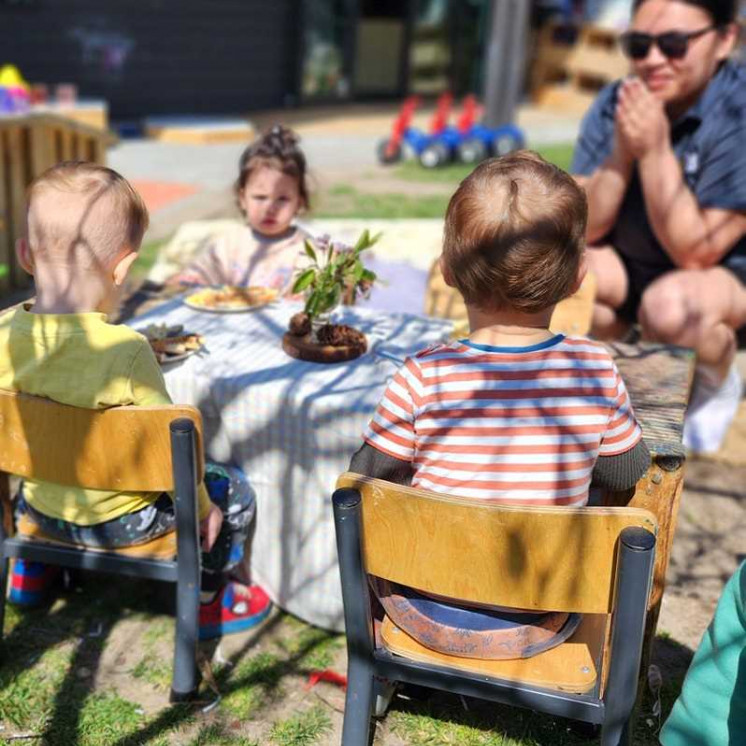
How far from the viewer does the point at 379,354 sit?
99.0 inches

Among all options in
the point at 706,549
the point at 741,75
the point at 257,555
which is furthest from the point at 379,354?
the point at 741,75

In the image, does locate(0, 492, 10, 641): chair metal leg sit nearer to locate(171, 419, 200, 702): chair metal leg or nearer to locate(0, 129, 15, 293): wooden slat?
locate(171, 419, 200, 702): chair metal leg

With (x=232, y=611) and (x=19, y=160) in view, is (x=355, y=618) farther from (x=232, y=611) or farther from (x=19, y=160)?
(x=19, y=160)

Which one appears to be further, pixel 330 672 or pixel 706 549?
pixel 706 549

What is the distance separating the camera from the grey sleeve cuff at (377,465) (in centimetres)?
181

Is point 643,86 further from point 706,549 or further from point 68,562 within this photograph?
point 68,562

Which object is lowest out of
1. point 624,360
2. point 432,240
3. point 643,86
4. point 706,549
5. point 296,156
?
point 706,549

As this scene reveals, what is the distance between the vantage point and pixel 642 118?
10.3 feet

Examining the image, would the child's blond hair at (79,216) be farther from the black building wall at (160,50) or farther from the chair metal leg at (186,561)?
the black building wall at (160,50)

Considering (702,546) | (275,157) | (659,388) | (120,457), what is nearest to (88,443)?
(120,457)

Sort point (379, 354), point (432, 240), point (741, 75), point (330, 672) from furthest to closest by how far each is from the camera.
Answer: point (432, 240) < point (741, 75) < point (379, 354) < point (330, 672)

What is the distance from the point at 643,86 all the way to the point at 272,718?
2.36 metres

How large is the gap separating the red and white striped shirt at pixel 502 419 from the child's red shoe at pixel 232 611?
932mm

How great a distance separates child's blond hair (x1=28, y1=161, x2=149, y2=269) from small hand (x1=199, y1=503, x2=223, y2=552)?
0.65m
